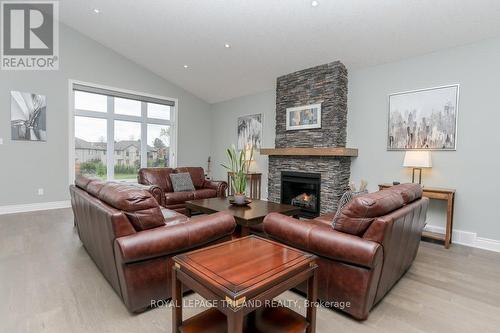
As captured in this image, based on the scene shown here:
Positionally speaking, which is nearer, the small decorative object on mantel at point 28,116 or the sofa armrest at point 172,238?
the sofa armrest at point 172,238

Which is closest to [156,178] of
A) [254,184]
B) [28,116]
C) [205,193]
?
[205,193]

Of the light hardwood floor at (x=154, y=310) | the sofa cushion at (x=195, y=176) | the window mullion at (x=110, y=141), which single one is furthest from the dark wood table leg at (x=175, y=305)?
the window mullion at (x=110, y=141)

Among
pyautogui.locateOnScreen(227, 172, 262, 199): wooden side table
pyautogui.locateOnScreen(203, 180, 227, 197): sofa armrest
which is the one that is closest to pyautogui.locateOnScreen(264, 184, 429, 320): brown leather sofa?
pyautogui.locateOnScreen(203, 180, 227, 197): sofa armrest

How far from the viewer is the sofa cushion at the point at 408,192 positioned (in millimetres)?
2150

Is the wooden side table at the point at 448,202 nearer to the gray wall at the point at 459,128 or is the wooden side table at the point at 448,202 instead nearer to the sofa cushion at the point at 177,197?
the gray wall at the point at 459,128

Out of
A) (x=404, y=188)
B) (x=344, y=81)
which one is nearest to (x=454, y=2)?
(x=344, y=81)

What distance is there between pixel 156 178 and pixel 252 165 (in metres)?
2.27

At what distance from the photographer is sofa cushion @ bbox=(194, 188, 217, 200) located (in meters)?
4.77

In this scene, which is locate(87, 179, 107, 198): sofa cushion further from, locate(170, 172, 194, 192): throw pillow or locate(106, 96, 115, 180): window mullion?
locate(106, 96, 115, 180): window mullion

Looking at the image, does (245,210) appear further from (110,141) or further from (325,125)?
(110,141)

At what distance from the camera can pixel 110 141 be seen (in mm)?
6047

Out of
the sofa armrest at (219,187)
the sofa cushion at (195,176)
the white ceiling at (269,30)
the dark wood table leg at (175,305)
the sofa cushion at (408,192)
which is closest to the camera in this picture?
the dark wood table leg at (175,305)

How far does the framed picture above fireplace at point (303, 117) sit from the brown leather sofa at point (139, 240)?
3.14m

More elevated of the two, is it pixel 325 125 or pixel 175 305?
pixel 325 125
